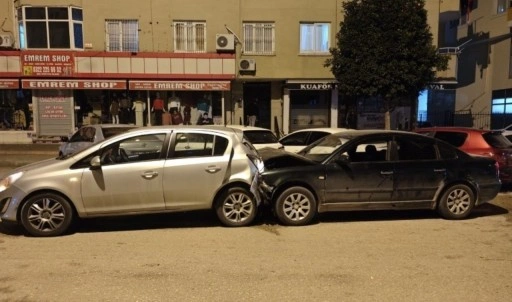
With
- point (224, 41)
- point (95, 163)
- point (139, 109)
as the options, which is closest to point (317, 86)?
point (224, 41)

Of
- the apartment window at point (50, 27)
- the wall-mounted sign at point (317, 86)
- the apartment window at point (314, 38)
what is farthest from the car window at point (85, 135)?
the apartment window at point (314, 38)

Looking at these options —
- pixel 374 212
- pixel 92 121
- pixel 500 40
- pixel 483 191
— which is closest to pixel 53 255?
pixel 374 212

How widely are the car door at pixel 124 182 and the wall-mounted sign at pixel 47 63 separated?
14.3 meters

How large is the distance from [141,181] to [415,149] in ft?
14.5

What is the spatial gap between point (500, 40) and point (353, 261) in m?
30.8

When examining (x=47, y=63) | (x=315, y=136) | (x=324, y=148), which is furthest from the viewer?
(x=47, y=63)

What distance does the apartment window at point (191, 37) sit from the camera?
20.3 m

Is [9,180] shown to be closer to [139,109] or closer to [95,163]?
[95,163]

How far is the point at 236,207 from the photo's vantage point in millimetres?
7199

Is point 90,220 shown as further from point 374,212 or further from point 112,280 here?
point 374,212

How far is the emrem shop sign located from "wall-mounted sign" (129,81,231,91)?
671 millimetres

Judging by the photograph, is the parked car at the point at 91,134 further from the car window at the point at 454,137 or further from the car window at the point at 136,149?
the car window at the point at 454,137

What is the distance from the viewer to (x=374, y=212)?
827 cm

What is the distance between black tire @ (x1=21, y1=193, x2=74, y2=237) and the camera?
21.7ft
